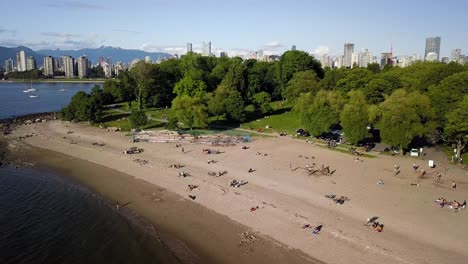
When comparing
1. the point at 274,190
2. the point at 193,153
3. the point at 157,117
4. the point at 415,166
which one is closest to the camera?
Result: the point at 274,190

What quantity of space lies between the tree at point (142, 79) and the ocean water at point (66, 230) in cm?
4500

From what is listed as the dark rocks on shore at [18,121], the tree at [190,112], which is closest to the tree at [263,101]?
the tree at [190,112]

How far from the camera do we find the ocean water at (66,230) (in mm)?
23547

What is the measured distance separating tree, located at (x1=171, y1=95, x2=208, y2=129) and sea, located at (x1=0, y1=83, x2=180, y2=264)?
23723 mm

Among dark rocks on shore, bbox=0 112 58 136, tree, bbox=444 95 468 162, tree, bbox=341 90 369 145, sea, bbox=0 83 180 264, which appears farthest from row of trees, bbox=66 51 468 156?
sea, bbox=0 83 180 264

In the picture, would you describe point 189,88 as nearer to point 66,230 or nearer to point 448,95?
point 448,95

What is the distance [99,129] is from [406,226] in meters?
52.0

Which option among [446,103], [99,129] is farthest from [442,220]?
[99,129]

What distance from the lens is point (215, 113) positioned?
64562mm

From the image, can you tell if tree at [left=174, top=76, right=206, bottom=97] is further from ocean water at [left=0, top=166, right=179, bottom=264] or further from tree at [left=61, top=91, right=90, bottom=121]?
ocean water at [left=0, top=166, right=179, bottom=264]

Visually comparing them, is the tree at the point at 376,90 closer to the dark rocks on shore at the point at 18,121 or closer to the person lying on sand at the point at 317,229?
the person lying on sand at the point at 317,229

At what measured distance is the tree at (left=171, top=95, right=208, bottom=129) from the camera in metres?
58.4

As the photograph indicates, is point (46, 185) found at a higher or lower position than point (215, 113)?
lower

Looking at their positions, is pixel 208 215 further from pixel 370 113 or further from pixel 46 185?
pixel 370 113
